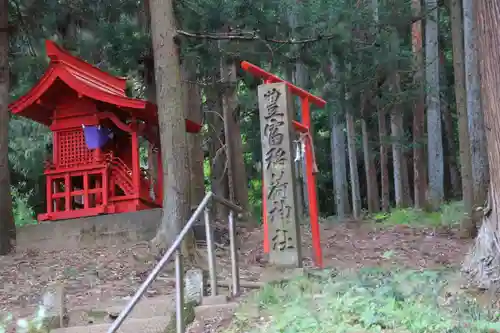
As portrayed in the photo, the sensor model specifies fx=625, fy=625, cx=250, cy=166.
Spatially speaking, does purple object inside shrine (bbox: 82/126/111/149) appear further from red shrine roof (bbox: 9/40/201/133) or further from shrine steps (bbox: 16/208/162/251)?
shrine steps (bbox: 16/208/162/251)

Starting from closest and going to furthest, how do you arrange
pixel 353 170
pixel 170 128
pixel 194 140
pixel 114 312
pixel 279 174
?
1. pixel 114 312
2. pixel 279 174
3. pixel 170 128
4. pixel 194 140
5. pixel 353 170

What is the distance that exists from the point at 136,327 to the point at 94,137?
21.9ft

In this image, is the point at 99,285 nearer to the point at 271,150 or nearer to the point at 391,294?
the point at 271,150

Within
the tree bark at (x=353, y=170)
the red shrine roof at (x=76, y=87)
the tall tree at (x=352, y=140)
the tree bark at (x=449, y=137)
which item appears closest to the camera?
the red shrine roof at (x=76, y=87)

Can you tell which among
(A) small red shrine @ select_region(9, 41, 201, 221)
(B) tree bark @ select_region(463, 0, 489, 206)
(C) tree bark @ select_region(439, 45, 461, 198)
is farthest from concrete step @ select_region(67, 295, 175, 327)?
(C) tree bark @ select_region(439, 45, 461, 198)

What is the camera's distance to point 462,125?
11070mm

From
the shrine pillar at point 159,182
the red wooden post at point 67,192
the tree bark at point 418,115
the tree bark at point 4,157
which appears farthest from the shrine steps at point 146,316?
the tree bark at point 418,115

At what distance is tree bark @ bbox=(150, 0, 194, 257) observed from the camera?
32.0 ft

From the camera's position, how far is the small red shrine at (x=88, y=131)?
460 inches

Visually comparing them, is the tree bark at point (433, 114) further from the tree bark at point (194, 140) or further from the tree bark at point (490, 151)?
the tree bark at point (490, 151)

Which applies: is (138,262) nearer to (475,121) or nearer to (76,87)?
(76,87)

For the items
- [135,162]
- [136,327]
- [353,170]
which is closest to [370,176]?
[353,170]

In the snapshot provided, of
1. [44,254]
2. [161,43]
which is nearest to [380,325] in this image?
[161,43]

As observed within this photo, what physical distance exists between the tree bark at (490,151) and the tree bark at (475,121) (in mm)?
5195
